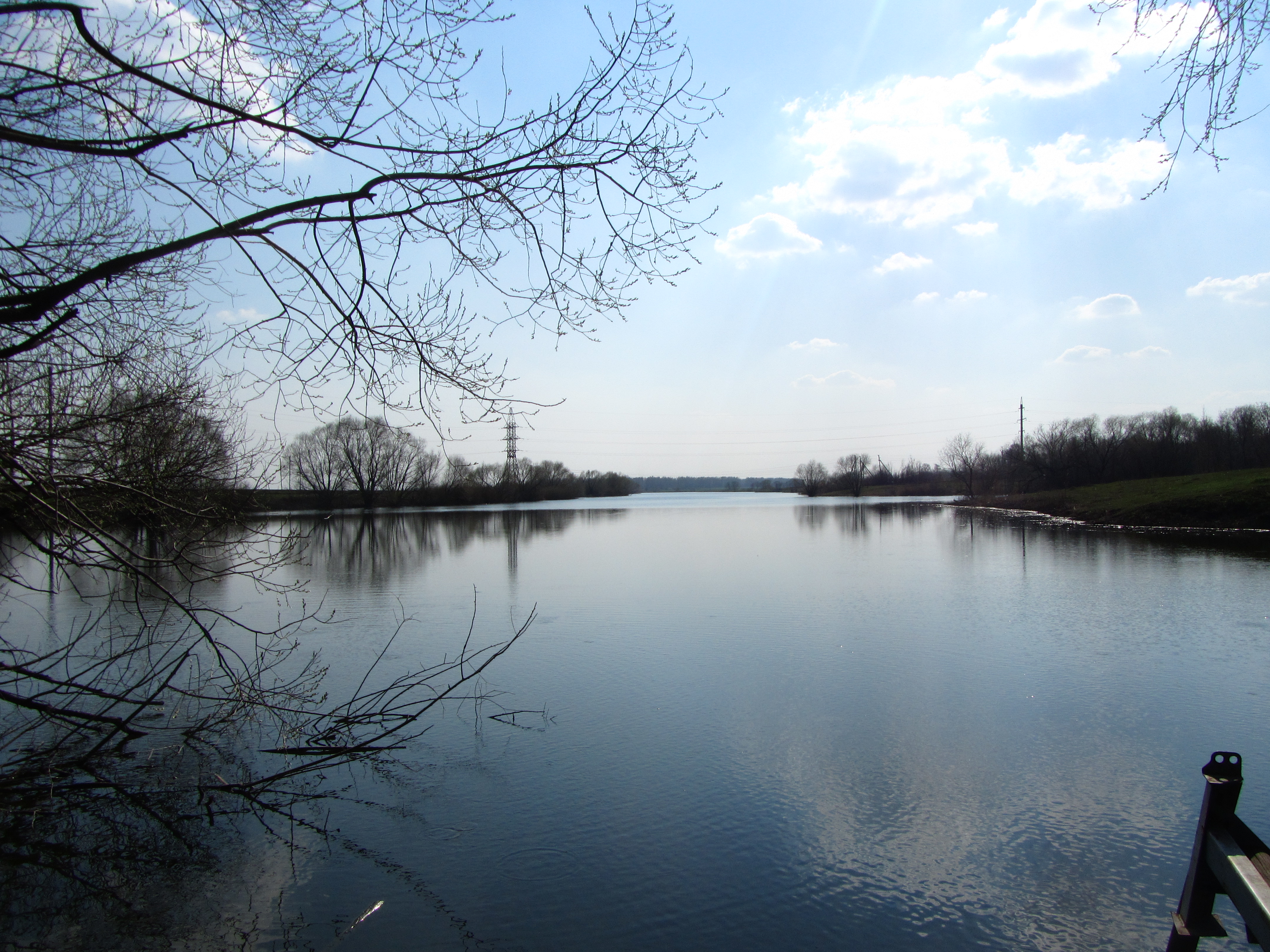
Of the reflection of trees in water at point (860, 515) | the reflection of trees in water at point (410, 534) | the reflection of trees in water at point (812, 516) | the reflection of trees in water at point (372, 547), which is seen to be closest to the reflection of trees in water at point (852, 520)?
the reflection of trees in water at point (860, 515)

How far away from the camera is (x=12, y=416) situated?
10.1ft

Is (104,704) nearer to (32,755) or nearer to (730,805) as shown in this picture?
(32,755)

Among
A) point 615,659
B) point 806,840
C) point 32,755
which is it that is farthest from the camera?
point 615,659

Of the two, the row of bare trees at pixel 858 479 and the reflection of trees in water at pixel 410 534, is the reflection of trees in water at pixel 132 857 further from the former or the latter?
the row of bare trees at pixel 858 479

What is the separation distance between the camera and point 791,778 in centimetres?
434

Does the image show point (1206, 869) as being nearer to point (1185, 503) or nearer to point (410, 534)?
point (410, 534)

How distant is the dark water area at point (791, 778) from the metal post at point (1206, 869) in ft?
1.96

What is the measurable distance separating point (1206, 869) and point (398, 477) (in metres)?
25.1

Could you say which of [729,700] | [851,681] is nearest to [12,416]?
[729,700]

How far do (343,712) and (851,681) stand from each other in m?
4.09

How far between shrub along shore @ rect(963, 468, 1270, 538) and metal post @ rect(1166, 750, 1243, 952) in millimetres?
21573

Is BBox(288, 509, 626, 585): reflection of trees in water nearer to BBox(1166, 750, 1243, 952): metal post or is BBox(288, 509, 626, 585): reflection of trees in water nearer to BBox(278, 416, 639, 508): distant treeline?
BBox(278, 416, 639, 508): distant treeline

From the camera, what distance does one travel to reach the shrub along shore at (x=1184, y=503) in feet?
65.0

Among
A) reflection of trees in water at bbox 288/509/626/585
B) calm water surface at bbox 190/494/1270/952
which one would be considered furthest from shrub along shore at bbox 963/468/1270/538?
reflection of trees in water at bbox 288/509/626/585
